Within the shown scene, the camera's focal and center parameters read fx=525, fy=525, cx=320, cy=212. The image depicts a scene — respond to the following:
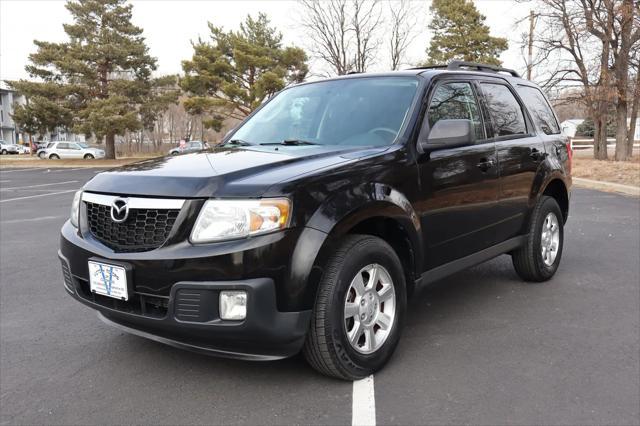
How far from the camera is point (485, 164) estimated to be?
13.2 feet

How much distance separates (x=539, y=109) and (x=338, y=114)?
245cm

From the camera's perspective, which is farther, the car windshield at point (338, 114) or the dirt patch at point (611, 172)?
the dirt patch at point (611, 172)

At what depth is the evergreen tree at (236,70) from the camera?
119 ft

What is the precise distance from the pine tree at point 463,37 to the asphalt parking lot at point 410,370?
36.7 metres

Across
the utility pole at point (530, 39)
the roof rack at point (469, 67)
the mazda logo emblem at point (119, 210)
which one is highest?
the utility pole at point (530, 39)

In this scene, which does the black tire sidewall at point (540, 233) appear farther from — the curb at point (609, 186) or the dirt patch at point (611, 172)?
the dirt patch at point (611, 172)

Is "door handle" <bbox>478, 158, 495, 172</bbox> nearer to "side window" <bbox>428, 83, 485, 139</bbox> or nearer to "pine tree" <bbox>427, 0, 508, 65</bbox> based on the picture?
"side window" <bbox>428, 83, 485, 139</bbox>

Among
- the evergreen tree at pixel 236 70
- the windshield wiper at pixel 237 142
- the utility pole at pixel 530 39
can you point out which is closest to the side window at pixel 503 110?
the windshield wiper at pixel 237 142

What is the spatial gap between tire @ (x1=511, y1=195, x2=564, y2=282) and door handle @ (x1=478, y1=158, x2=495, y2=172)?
1026 mm

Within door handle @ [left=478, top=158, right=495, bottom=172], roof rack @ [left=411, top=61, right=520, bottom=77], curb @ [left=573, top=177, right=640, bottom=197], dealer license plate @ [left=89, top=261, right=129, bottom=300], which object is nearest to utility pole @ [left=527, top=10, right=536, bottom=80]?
curb @ [left=573, top=177, right=640, bottom=197]

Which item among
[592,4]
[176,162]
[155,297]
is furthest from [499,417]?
[592,4]

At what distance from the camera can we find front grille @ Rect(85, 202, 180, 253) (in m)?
2.67

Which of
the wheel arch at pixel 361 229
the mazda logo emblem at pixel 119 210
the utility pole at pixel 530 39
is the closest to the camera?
the wheel arch at pixel 361 229

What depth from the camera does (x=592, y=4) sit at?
23.3m
